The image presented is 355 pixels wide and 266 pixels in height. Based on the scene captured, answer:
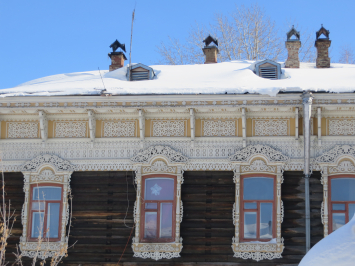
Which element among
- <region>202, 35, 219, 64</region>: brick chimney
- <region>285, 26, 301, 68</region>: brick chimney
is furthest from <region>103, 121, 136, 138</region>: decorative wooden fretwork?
<region>285, 26, 301, 68</region>: brick chimney

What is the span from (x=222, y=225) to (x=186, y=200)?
0.96 m

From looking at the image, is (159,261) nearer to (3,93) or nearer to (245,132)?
(245,132)

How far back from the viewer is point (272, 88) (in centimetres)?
1002

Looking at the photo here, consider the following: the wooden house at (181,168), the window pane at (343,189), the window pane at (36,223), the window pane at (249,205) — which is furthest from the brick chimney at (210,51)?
the window pane at (36,223)

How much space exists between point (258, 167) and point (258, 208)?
2.95ft

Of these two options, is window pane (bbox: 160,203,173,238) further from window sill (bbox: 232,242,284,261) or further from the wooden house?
window sill (bbox: 232,242,284,261)

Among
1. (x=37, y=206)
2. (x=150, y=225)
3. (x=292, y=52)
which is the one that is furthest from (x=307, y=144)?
(x=37, y=206)

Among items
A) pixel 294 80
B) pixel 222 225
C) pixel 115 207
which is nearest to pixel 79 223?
pixel 115 207

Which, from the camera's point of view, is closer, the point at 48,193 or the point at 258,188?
the point at 258,188

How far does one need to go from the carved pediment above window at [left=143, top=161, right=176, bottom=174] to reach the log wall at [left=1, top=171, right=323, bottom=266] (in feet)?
1.10

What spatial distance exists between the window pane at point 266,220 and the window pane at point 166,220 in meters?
1.99

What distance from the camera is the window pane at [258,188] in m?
10.4

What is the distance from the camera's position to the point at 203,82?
11.3 m

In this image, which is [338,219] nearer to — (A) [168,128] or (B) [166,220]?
(B) [166,220]
